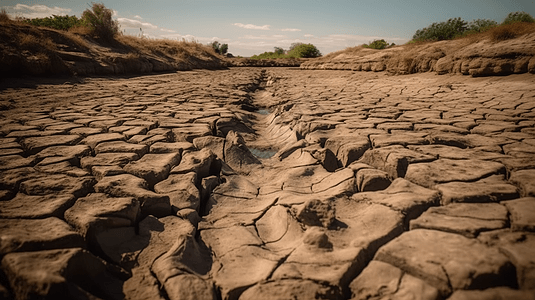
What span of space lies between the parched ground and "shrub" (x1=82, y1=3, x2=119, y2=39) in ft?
23.0

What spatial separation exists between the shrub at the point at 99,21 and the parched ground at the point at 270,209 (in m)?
7.02

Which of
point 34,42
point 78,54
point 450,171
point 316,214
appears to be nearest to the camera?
point 316,214

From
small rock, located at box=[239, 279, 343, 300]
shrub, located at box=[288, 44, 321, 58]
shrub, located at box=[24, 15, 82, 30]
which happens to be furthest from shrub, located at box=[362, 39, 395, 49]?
small rock, located at box=[239, 279, 343, 300]

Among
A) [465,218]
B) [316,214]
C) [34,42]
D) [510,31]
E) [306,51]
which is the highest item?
[306,51]

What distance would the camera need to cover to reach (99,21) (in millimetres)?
8305

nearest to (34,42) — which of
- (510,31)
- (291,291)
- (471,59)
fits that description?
(291,291)

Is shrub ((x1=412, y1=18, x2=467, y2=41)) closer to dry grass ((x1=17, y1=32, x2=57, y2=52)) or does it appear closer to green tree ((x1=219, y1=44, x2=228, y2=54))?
dry grass ((x1=17, y1=32, x2=57, y2=52))

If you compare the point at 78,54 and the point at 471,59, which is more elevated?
the point at 471,59

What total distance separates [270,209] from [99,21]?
32.1 ft

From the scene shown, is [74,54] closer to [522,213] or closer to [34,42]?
[34,42]

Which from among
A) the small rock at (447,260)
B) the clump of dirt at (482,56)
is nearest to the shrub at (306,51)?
the clump of dirt at (482,56)

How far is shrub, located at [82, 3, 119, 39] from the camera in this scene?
326 inches

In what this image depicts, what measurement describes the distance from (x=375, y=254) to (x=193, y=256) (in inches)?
28.5

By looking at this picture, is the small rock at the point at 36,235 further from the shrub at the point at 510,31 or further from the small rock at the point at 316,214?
the shrub at the point at 510,31
